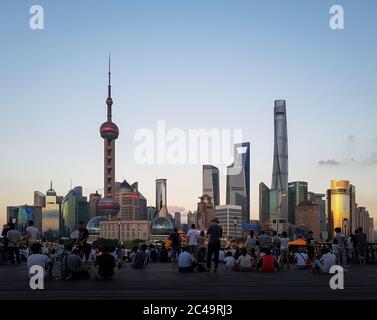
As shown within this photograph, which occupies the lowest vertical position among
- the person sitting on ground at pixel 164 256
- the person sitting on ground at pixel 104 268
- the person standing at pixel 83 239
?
the person sitting on ground at pixel 164 256

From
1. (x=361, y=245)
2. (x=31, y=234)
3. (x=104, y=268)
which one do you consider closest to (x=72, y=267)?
(x=104, y=268)

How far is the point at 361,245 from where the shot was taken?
35688 mm

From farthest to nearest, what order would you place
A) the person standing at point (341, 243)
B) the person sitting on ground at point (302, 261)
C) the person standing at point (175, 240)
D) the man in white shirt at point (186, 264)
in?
the person standing at point (175, 240)
the person standing at point (341, 243)
the person sitting on ground at point (302, 261)
the man in white shirt at point (186, 264)

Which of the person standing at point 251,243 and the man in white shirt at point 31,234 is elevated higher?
the man in white shirt at point 31,234

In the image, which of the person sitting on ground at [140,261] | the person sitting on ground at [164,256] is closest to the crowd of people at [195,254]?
the person sitting on ground at [140,261]

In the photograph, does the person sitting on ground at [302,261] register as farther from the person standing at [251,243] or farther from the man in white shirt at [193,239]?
the man in white shirt at [193,239]

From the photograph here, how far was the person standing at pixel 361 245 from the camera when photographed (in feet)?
113

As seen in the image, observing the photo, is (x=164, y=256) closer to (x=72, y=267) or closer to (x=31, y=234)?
(x=31, y=234)

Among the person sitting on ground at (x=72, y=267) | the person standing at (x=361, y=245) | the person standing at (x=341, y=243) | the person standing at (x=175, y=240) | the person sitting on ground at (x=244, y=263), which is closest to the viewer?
the person sitting on ground at (x=72, y=267)
